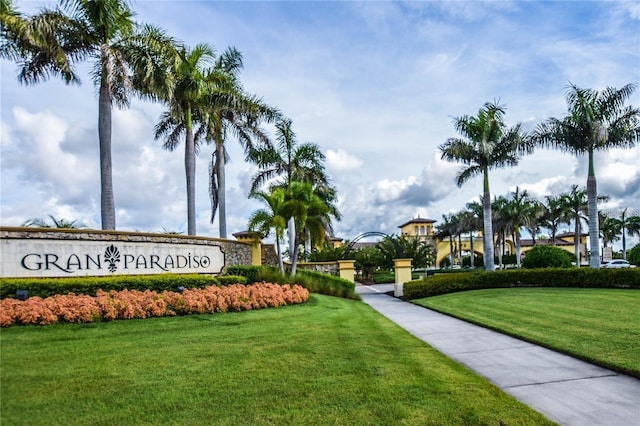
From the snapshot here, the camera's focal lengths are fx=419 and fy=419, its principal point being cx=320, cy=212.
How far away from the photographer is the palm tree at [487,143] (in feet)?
71.7

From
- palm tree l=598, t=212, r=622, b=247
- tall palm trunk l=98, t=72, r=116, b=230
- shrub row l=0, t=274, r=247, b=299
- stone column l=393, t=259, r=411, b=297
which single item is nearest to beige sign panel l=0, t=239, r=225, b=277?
shrub row l=0, t=274, r=247, b=299

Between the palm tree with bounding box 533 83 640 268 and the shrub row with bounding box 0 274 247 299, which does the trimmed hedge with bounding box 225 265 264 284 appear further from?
the palm tree with bounding box 533 83 640 268

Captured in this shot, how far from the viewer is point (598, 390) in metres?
5.02

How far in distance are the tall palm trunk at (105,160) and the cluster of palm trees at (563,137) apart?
16.6 meters

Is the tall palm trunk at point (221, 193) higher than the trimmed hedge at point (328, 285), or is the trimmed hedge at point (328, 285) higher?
the tall palm trunk at point (221, 193)

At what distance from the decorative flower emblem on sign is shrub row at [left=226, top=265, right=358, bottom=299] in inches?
156

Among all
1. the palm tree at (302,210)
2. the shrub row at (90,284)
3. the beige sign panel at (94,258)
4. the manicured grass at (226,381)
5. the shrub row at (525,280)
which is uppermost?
the palm tree at (302,210)

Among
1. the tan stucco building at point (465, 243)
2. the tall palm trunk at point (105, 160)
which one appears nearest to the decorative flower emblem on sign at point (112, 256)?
the tall palm trunk at point (105, 160)

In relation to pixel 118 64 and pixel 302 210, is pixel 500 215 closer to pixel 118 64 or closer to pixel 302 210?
pixel 302 210

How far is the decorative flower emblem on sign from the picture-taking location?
10367 millimetres

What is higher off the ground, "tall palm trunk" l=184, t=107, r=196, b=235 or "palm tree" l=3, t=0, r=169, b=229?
"palm tree" l=3, t=0, r=169, b=229

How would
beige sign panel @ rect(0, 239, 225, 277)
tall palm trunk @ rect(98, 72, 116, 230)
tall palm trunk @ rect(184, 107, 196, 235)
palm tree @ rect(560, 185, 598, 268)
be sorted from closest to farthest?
beige sign panel @ rect(0, 239, 225, 277) → tall palm trunk @ rect(98, 72, 116, 230) → tall palm trunk @ rect(184, 107, 196, 235) → palm tree @ rect(560, 185, 598, 268)

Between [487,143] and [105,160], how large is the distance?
17638 millimetres

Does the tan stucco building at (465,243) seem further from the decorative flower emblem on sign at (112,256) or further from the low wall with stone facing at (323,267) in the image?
the decorative flower emblem on sign at (112,256)
